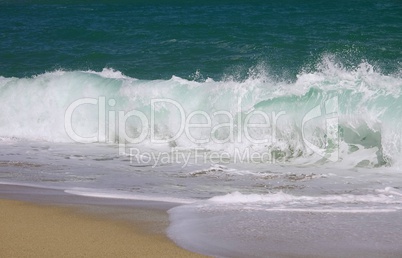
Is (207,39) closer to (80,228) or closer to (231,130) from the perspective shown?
(231,130)

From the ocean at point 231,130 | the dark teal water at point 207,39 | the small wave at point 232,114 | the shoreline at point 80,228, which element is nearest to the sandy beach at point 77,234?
the shoreline at point 80,228

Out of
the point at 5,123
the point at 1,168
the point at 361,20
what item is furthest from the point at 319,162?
the point at 361,20

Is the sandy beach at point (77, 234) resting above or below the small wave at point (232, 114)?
below

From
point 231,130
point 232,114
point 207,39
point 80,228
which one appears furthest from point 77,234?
point 207,39

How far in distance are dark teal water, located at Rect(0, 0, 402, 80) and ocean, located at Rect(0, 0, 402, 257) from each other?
3.1 inches

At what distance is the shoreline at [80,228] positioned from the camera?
16.9 ft

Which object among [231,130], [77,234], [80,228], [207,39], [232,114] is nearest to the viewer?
[77,234]

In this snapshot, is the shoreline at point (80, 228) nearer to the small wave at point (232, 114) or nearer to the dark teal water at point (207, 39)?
the small wave at point (232, 114)

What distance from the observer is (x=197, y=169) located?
8.70m

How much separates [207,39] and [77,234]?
46.9 feet

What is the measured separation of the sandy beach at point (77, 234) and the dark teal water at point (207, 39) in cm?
873

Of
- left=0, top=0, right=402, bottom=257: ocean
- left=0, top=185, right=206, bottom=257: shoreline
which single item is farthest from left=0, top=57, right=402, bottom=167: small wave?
left=0, top=185, right=206, bottom=257: shoreline

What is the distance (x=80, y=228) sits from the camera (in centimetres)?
577

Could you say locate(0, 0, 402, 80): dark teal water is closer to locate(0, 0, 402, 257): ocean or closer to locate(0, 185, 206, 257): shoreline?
locate(0, 0, 402, 257): ocean
